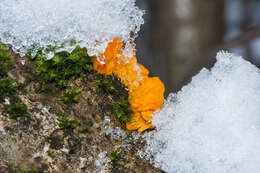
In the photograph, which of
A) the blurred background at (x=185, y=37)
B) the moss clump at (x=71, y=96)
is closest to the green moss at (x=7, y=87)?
the moss clump at (x=71, y=96)

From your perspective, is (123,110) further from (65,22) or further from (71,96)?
(65,22)

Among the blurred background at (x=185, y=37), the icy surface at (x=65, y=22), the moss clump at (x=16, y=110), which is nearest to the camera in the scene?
the moss clump at (x=16, y=110)

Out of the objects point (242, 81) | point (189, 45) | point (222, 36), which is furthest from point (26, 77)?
point (222, 36)

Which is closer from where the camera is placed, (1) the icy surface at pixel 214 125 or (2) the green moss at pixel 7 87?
(2) the green moss at pixel 7 87

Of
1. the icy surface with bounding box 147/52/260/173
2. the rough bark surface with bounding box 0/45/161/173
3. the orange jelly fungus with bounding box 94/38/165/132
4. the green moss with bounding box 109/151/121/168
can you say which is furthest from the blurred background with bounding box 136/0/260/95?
the green moss with bounding box 109/151/121/168

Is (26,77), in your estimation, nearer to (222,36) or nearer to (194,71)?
(194,71)

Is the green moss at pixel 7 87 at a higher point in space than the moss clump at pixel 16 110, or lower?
higher

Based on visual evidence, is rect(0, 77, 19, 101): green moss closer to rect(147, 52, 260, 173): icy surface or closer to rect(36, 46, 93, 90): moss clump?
rect(36, 46, 93, 90): moss clump

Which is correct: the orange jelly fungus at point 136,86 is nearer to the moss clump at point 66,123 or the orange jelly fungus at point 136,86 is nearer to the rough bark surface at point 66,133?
the rough bark surface at point 66,133

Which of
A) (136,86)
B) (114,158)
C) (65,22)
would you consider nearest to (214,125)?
(136,86)
